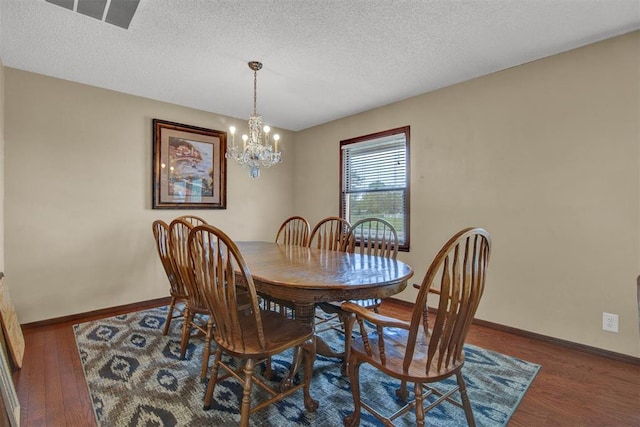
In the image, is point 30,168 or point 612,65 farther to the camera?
point 30,168

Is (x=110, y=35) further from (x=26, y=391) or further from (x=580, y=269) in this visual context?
(x=580, y=269)

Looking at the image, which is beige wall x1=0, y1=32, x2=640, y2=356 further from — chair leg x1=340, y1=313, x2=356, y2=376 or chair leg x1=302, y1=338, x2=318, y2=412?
chair leg x1=302, y1=338, x2=318, y2=412

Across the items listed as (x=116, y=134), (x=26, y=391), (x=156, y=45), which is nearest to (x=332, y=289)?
(x=26, y=391)

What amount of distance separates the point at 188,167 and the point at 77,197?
1.14 meters

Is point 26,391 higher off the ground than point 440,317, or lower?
lower

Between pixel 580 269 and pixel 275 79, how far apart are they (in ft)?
9.96

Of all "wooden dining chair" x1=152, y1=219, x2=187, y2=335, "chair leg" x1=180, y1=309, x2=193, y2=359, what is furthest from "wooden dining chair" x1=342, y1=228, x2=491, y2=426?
"wooden dining chair" x1=152, y1=219, x2=187, y2=335

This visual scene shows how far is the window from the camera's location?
11.7 feet

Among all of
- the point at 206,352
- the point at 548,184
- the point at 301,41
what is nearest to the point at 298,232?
the point at 206,352

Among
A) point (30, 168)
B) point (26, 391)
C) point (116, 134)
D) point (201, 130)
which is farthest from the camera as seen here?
point (201, 130)

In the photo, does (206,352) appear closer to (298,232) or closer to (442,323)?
(442,323)

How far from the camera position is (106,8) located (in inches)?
75.9

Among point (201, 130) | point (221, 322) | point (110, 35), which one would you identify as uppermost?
point (110, 35)

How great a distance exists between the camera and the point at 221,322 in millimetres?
1501
